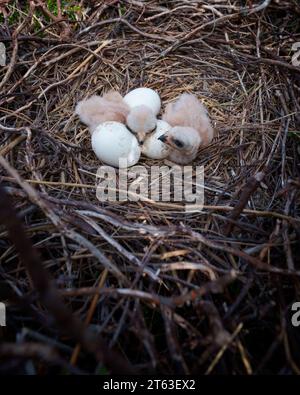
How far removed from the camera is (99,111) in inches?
76.6

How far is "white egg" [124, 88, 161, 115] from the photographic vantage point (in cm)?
198

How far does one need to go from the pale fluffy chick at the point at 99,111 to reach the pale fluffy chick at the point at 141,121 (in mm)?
84

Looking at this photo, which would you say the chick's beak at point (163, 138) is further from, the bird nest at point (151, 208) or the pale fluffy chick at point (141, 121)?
the bird nest at point (151, 208)

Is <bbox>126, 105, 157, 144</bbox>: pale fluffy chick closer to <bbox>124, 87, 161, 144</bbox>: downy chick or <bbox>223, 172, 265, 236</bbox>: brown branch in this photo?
<bbox>124, 87, 161, 144</bbox>: downy chick

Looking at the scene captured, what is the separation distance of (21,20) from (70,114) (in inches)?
25.6

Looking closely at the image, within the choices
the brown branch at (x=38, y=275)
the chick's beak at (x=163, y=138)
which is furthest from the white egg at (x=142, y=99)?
the brown branch at (x=38, y=275)

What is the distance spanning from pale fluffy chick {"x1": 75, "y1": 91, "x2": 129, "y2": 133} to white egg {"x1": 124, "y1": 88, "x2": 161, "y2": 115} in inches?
1.6

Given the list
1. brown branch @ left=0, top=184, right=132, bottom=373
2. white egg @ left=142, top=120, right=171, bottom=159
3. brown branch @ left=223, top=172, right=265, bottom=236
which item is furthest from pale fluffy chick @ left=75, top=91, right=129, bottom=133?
brown branch @ left=0, top=184, right=132, bottom=373

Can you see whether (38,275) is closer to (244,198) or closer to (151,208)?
(244,198)

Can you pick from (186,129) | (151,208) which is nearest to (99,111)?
(186,129)

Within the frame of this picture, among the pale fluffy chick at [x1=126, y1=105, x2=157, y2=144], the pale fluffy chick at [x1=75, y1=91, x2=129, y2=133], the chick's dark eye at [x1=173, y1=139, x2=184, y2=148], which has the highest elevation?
the pale fluffy chick at [x1=75, y1=91, x2=129, y2=133]

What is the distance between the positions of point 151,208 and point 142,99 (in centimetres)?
59

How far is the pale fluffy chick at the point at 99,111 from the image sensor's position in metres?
1.94

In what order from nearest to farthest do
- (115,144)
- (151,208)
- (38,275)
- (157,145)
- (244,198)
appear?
(38,275) < (244,198) < (151,208) < (115,144) < (157,145)
